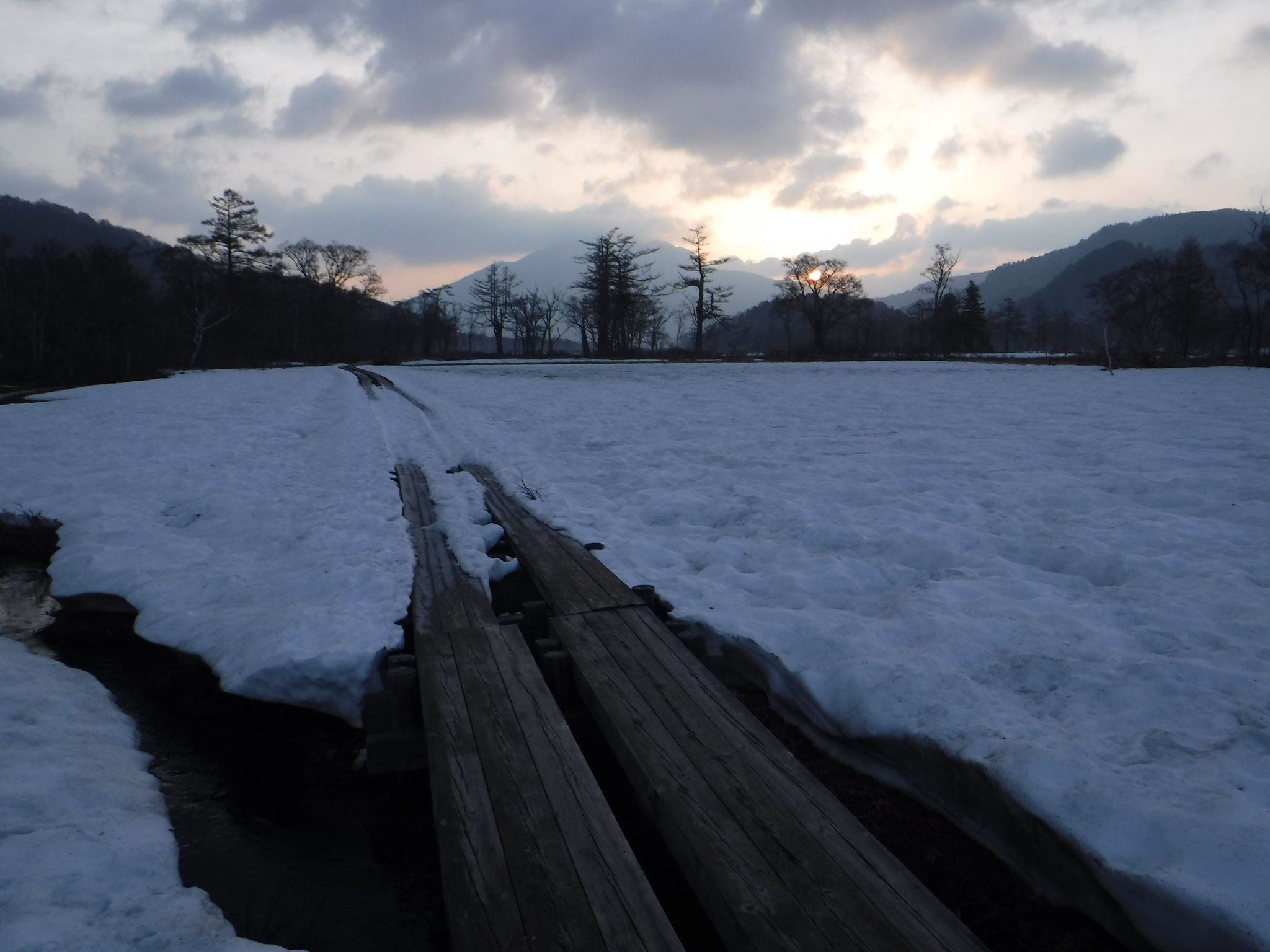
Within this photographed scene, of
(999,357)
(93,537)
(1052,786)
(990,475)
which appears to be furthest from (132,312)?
(999,357)

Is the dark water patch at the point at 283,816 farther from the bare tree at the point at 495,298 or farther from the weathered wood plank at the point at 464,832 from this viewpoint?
the bare tree at the point at 495,298

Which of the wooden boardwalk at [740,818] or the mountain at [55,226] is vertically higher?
the mountain at [55,226]

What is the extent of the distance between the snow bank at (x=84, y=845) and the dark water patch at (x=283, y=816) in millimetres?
199

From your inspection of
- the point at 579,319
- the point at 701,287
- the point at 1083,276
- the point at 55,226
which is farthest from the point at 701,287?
the point at 1083,276

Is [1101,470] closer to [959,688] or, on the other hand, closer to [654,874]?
[959,688]

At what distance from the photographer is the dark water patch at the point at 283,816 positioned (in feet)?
8.76

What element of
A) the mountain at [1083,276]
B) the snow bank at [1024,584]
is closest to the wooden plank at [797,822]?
the snow bank at [1024,584]

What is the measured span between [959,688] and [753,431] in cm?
811

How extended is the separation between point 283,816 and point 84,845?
852 mm

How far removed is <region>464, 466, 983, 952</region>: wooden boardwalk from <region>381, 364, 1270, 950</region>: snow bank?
0.67 m

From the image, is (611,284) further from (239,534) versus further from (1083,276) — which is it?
(1083,276)

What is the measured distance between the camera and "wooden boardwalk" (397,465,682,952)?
201cm

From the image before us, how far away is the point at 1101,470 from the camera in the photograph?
23.5 feet

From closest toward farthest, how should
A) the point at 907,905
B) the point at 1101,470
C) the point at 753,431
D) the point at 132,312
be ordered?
the point at 907,905, the point at 1101,470, the point at 753,431, the point at 132,312
